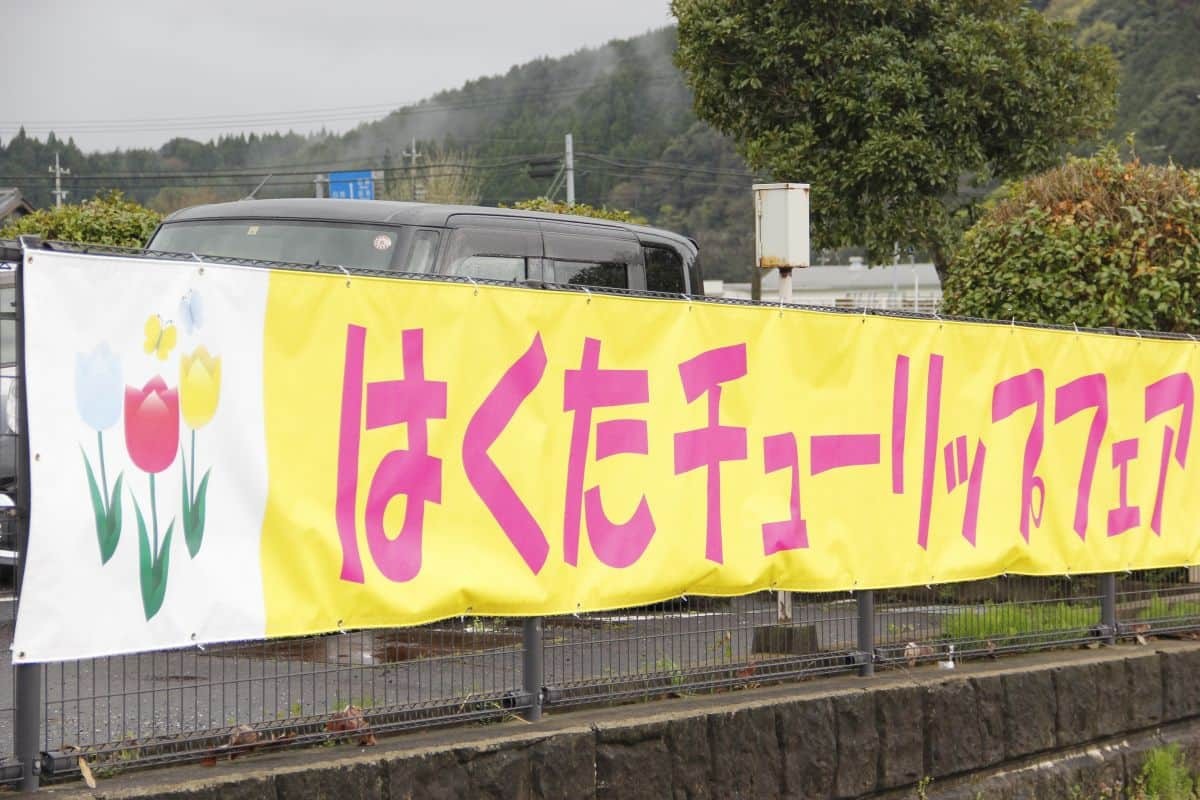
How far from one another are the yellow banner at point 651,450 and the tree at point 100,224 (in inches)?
525

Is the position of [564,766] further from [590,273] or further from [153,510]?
[590,273]

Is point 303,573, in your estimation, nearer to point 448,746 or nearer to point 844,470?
point 448,746

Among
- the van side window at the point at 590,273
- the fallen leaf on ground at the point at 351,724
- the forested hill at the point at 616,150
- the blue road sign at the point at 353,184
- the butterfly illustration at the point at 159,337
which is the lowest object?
the fallen leaf on ground at the point at 351,724

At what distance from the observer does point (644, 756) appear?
5914mm

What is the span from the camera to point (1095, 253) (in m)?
12.0

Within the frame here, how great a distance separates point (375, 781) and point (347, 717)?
29 cm

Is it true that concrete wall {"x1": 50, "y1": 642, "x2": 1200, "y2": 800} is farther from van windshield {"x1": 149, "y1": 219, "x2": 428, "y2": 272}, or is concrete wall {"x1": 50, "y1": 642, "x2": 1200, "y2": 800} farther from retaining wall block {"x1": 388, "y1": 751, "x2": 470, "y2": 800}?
van windshield {"x1": 149, "y1": 219, "x2": 428, "y2": 272}

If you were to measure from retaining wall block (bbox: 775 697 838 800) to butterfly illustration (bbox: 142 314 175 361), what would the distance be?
3050 millimetres

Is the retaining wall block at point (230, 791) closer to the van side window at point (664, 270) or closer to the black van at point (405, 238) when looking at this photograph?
the black van at point (405, 238)

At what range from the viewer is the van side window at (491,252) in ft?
30.5

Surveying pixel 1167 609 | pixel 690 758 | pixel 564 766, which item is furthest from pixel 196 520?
pixel 1167 609

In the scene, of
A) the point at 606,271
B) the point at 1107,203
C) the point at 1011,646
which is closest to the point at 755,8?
the point at 1107,203

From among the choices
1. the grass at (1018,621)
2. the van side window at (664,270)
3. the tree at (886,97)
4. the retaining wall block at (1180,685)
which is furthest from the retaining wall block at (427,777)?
the tree at (886,97)

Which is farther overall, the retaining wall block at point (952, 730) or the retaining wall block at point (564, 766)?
the retaining wall block at point (952, 730)
